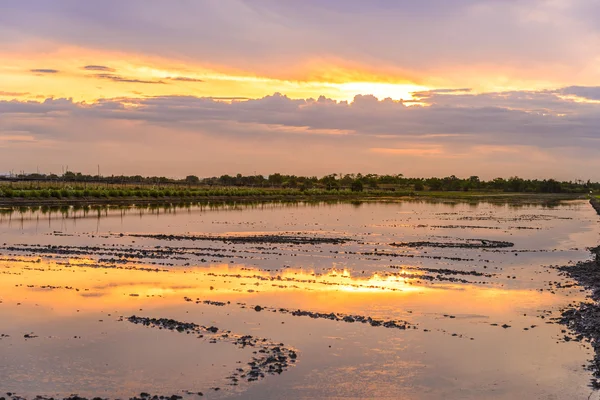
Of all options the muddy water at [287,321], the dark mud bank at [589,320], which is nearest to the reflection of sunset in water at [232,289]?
the muddy water at [287,321]

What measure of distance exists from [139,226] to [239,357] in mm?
31964

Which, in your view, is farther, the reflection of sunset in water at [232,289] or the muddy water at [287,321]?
the reflection of sunset in water at [232,289]

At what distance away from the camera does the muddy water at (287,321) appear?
11.2 meters

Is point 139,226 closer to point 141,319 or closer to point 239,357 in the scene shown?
point 141,319

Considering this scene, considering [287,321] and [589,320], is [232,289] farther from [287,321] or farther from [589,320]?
[589,320]

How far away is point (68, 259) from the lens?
25.3 meters

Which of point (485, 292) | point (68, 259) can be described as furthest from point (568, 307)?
point (68, 259)

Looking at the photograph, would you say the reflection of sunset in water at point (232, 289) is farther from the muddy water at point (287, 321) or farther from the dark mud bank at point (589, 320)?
the dark mud bank at point (589, 320)

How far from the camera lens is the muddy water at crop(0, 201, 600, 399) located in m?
11.2

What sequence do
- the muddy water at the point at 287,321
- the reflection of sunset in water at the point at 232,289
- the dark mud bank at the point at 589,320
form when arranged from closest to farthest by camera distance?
1. the muddy water at the point at 287,321
2. the dark mud bank at the point at 589,320
3. the reflection of sunset in water at the point at 232,289

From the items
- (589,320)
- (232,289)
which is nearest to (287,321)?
(232,289)

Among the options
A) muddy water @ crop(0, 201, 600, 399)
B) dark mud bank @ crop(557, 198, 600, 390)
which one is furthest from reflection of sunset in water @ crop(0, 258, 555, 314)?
dark mud bank @ crop(557, 198, 600, 390)

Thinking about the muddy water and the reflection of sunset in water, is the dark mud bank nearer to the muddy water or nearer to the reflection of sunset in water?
the muddy water

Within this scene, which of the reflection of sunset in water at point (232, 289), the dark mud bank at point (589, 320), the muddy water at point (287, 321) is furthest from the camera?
the reflection of sunset in water at point (232, 289)
